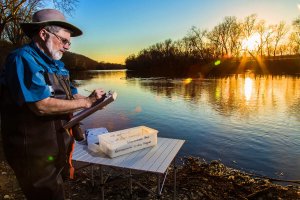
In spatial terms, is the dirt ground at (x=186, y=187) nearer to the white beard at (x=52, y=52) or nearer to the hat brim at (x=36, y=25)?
the white beard at (x=52, y=52)

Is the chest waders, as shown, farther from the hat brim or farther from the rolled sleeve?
the hat brim

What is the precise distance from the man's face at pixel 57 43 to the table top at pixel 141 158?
5.27 ft

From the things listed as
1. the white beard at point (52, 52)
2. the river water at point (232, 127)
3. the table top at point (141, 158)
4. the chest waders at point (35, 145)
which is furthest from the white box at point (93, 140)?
the white beard at point (52, 52)

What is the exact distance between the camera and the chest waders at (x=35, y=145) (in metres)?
2.06

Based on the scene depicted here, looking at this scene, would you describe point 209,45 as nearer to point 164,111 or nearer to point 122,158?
point 164,111

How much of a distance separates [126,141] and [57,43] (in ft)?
5.86

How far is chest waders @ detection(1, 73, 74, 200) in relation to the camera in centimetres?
206

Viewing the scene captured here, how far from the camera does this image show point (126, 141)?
144 inches

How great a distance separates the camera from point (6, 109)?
6.86 ft

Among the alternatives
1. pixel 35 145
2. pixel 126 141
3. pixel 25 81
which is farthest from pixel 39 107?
pixel 126 141

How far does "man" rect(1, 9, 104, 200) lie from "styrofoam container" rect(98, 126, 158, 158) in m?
1.25

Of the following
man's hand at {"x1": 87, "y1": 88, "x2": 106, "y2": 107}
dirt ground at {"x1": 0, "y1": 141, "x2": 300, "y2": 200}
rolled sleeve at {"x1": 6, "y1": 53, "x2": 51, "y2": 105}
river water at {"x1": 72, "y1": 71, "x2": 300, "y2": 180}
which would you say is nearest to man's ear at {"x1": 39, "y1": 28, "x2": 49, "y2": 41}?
Answer: rolled sleeve at {"x1": 6, "y1": 53, "x2": 51, "y2": 105}

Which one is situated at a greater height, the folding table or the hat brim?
the hat brim

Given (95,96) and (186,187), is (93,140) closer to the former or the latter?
(95,96)
